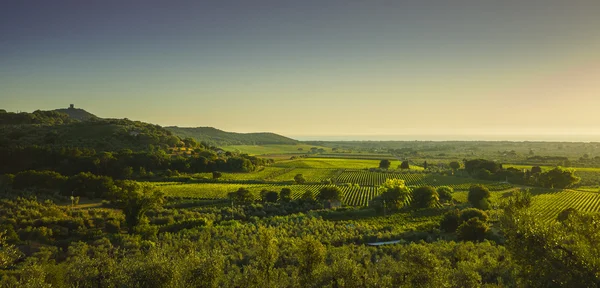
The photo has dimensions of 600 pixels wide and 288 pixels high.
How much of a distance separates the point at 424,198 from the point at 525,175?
6909cm

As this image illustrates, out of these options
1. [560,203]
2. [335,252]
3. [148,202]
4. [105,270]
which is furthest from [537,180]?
[105,270]

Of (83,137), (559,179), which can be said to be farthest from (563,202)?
(83,137)

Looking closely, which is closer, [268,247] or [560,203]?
[268,247]

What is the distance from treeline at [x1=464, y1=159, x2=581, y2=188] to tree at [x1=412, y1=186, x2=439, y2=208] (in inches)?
2271

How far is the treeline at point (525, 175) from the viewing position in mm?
97875

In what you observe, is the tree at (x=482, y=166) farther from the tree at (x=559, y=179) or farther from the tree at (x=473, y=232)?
the tree at (x=473, y=232)

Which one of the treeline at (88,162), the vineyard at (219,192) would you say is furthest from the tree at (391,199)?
the treeline at (88,162)

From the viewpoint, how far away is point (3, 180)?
7706cm

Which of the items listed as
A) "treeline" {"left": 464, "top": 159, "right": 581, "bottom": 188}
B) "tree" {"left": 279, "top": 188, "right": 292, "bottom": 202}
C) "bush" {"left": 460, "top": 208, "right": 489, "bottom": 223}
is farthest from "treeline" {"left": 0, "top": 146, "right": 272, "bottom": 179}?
"treeline" {"left": 464, "top": 159, "right": 581, "bottom": 188}

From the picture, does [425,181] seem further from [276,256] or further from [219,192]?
[276,256]

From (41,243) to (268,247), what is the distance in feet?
108

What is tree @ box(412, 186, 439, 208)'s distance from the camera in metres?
68.1

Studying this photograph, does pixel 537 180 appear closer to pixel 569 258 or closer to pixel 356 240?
pixel 356 240

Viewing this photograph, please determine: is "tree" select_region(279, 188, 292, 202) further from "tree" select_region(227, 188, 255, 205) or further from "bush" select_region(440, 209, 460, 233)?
"bush" select_region(440, 209, 460, 233)
